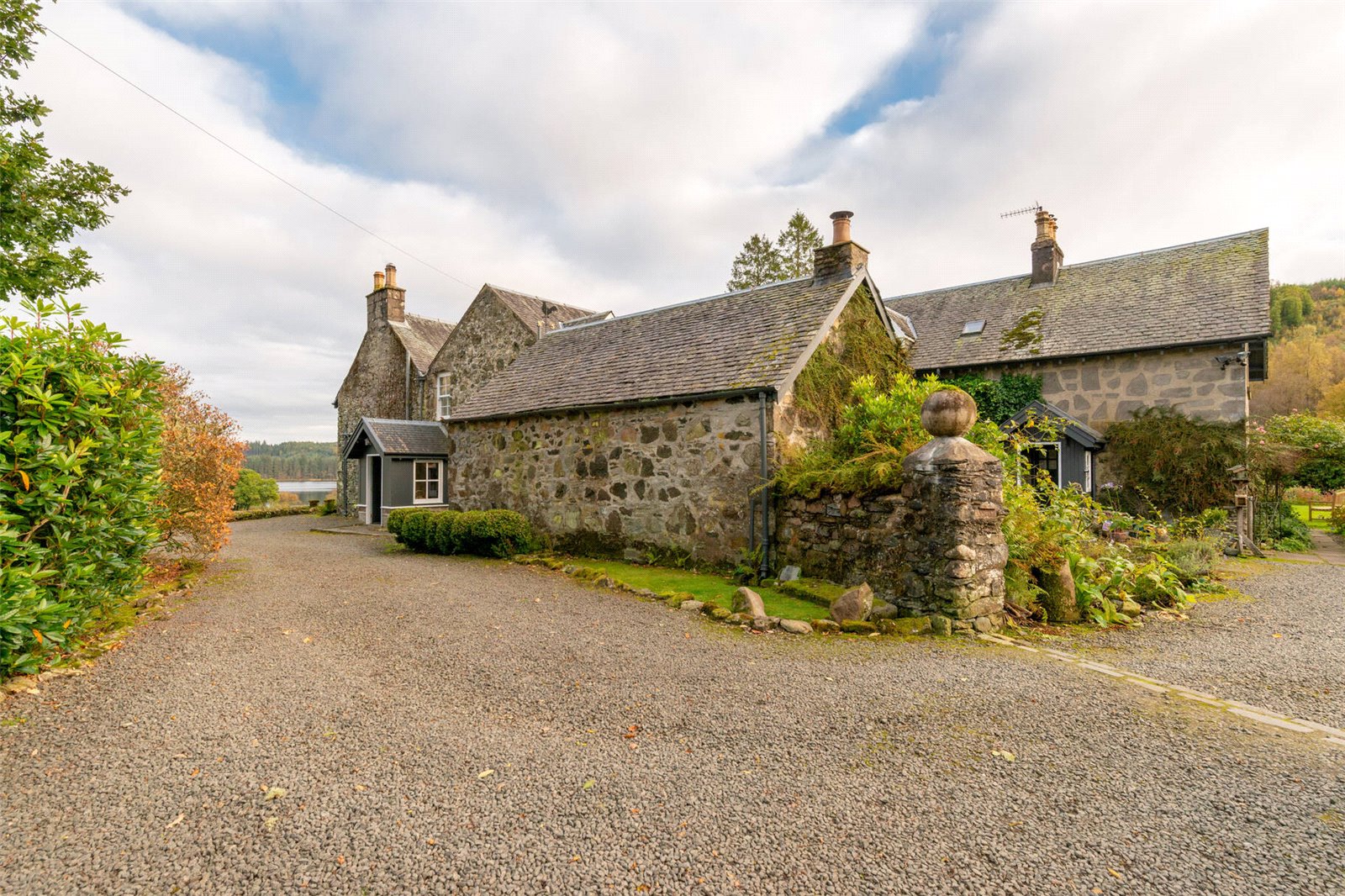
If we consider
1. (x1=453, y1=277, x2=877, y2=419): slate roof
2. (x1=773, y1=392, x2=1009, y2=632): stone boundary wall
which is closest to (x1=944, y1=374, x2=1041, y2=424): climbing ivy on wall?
(x1=453, y1=277, x2=877, y2=419): slate roof

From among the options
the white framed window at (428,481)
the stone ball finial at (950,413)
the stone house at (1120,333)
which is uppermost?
the stone house at (1120,333)

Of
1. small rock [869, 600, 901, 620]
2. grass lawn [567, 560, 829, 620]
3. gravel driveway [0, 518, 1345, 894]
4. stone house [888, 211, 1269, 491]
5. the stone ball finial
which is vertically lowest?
grass lawn [567, 560, 829, 620]

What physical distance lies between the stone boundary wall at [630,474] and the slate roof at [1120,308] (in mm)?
9484

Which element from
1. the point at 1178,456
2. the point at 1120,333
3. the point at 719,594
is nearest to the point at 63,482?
the point at 719,594

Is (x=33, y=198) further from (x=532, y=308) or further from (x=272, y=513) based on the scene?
(x=272, y=513)

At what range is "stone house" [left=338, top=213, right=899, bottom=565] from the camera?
10492 millimetres

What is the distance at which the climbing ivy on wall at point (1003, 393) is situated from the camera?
52.0 feet

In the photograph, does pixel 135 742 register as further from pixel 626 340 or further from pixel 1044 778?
pixel 626 340

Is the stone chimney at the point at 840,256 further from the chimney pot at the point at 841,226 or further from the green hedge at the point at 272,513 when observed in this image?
the green hedge at the point at 272,513

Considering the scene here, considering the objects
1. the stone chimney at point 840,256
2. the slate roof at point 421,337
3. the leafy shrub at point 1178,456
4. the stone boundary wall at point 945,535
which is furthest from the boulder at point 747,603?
the slate roof at point 421,337

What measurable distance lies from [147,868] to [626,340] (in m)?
12.8

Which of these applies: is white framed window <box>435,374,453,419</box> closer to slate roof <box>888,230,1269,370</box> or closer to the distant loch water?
the distant loch water

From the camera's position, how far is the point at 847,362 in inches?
462

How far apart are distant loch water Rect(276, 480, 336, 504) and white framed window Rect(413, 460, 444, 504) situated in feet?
33.6
